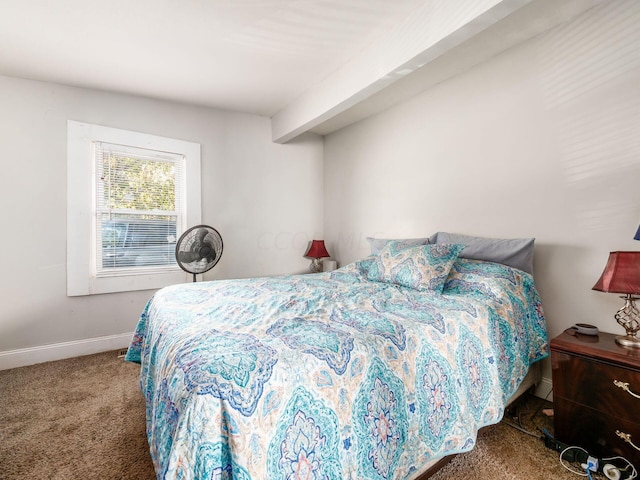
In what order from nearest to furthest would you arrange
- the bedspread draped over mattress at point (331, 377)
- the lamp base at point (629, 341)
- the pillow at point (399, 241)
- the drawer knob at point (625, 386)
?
the bedspread draped over mattress at point (331, 377) → the drawer knob at point (625, 386) → the lamp base at point (629, 341) → the pillow at point (399, 241)

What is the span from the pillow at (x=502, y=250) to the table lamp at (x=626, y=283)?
1.66 ft

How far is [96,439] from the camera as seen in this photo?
1.68 m

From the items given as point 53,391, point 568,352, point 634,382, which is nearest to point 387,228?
point 568,352

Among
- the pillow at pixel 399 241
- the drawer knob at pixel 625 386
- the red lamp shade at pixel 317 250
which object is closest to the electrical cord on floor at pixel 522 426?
the drawer knob at pixel 625 386

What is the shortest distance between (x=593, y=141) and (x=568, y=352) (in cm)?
131

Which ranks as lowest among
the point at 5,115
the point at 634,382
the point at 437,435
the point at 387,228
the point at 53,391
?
the point at 53,391

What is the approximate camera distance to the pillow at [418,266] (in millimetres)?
1984

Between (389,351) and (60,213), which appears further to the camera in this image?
(60,213)

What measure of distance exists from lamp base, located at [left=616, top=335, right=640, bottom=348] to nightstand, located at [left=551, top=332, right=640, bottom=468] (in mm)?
34

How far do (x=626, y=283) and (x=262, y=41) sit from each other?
2.64 metres

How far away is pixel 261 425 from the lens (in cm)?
84

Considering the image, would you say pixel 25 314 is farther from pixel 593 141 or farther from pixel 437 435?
pixel 593 141

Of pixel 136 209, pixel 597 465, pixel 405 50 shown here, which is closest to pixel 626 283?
pixel 597 465

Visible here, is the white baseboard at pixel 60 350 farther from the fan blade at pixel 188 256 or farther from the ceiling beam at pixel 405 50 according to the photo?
the ceiling beam at pixel 405 50
